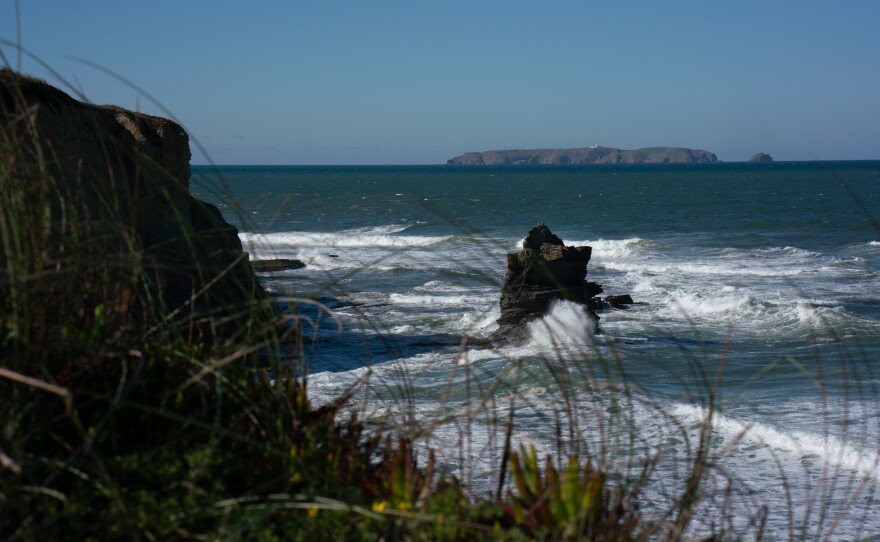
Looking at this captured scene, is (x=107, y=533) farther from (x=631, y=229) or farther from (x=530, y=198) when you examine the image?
(x=530, y=198)

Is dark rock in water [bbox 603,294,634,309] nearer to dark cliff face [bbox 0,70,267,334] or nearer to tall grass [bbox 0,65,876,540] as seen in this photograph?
dark cliff face [bbox 0,70,267,334]

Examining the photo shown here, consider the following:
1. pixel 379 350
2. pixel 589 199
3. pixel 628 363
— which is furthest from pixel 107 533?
pixel 589 199

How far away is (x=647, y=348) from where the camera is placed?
55.7 feet

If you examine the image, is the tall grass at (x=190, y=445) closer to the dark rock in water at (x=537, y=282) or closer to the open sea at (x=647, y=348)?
the open sea at (x=647, y=348)

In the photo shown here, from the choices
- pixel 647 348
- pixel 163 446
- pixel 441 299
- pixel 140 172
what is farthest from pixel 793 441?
pixel 441 299

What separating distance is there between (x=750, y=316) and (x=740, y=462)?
12.2 meters

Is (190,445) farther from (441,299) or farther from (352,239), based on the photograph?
(352,239)

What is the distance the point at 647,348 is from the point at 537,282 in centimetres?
280

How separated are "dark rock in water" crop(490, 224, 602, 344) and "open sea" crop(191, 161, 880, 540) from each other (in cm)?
41

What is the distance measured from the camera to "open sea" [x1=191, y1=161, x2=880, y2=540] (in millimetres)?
3076

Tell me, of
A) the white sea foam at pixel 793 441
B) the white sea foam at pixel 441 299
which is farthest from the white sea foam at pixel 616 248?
the white sea foam at pixel 793 441

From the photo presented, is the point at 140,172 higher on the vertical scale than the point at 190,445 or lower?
higher

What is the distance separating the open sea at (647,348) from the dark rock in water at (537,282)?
1.35ft

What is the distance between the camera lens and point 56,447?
2.76 metres
